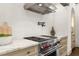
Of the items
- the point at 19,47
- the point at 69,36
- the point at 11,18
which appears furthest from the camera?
the point at 69,36

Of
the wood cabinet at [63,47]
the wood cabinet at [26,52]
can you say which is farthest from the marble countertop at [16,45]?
the wood cabinet at [63,47]

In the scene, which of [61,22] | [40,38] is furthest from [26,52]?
[61,22]

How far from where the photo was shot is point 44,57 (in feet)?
4.79

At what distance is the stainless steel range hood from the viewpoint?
1.43 meters

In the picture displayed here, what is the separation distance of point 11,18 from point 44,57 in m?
0.57

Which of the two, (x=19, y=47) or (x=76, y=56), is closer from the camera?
(x=19, y=47)

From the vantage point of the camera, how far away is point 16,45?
1315 mm

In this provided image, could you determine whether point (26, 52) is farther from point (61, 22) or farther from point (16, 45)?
point (61, 22)

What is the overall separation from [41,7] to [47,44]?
420 mm

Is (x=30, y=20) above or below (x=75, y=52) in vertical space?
above

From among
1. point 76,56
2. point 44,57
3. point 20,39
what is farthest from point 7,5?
point 76,56

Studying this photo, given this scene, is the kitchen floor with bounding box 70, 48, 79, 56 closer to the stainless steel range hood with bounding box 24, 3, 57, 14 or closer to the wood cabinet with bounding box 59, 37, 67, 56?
the wood cabinet with bounding box 59, 37, 67, 56

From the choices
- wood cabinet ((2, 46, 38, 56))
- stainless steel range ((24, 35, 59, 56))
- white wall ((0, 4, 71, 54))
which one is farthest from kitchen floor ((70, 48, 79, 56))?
wood cabinet ((2, 46, 38, 56))

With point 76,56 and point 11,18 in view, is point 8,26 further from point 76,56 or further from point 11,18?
point 76,56
